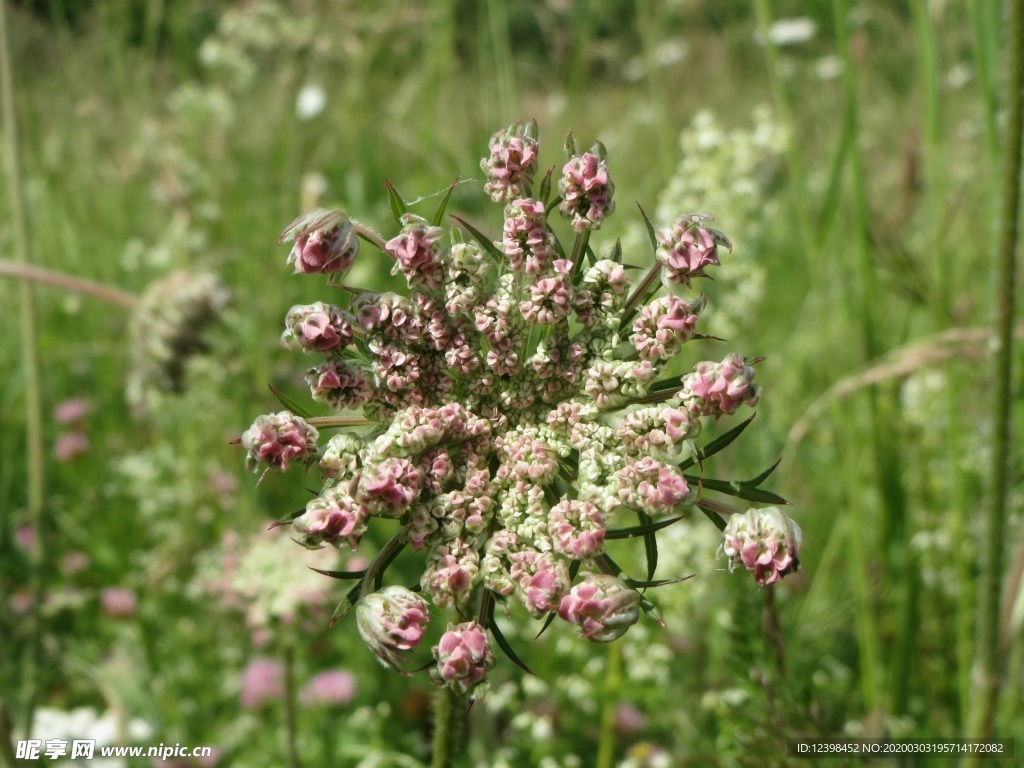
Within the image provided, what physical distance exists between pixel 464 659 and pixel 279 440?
339 mm

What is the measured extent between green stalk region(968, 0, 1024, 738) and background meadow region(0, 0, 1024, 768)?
59 millimetres

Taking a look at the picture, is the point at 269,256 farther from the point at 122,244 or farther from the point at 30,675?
the point at 122,244

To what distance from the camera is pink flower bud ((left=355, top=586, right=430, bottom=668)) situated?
102 centimetres

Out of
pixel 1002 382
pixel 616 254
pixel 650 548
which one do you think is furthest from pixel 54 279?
pixel 1002 382

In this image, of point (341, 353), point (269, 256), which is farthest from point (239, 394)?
point (341, 353)

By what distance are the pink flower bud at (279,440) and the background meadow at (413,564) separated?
0.57m

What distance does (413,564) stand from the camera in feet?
8.63

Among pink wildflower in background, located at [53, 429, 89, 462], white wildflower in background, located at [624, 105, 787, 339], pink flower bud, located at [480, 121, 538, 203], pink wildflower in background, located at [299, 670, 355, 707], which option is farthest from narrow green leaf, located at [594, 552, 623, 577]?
pink wildflower in background, located at [53, 429, 89, 462]

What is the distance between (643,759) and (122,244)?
4553 mm

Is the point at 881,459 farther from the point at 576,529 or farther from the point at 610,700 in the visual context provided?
the point at 576,529

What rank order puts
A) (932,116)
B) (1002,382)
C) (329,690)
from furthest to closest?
(329,690) < (932,116) < (1002,382)

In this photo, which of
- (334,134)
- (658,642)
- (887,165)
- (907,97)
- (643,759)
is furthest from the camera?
(887,165)

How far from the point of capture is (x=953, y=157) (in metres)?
5.93

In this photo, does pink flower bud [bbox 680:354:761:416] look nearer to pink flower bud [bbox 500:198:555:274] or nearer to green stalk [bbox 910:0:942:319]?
pink flower bud [bbox 500:198:555:274]
